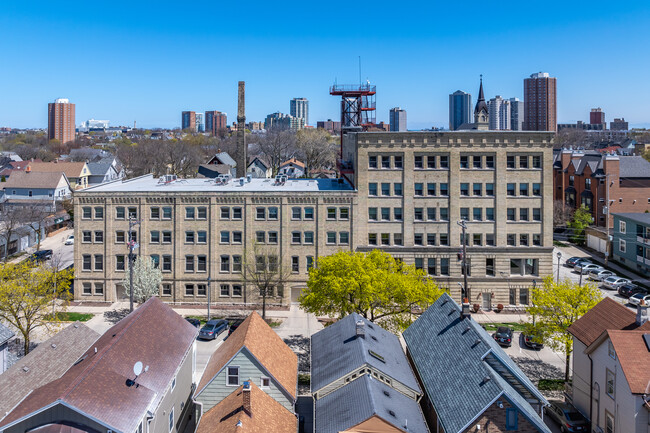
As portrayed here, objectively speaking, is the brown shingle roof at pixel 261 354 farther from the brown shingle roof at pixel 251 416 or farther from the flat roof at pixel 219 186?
the flat roof at pixel 219 186

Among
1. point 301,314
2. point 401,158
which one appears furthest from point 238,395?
point 401,158

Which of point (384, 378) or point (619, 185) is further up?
point (619, 185)

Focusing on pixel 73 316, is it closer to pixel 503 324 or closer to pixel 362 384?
pixel 362 384

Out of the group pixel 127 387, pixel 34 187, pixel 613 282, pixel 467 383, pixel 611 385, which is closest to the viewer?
pixel 127 387

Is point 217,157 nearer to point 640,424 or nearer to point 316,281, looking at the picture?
point 316,281

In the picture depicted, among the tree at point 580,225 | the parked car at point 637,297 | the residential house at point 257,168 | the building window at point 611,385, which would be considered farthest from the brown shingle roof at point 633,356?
the residential house at point 257,168

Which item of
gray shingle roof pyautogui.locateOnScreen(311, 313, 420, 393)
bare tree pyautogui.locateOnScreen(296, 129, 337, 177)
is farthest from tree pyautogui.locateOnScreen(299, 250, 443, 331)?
bare tree pyautogui.locateOnScreen(296, 129, 337, 177)

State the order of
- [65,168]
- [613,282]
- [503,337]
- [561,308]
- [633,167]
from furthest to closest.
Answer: [65,168] → [633,167] → [613,282] → [503,337] → [561,308]

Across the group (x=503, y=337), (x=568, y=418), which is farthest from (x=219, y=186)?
(x=568, y=418)

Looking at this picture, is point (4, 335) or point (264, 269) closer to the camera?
point (4, 335)
